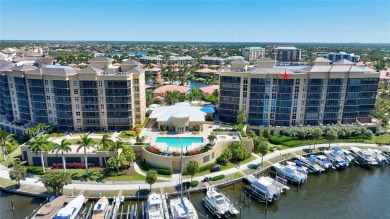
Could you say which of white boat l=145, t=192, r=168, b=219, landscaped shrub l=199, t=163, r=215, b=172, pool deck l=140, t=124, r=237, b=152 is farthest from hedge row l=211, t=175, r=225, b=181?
white boat l=145, t=192, r=168, b=219

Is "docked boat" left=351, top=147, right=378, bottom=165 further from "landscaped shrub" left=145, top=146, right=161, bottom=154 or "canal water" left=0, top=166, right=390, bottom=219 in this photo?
"landscaped shrub" left=145, top=146, right=161, bottom=154

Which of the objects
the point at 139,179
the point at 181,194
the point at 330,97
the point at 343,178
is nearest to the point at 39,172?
the point at 139,179

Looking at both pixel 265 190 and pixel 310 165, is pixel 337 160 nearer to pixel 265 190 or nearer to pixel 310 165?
pixel 310 165

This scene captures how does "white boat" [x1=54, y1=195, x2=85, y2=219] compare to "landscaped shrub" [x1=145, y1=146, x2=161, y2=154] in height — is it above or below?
below

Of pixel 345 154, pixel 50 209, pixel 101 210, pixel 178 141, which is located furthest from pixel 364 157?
pixel 50 209

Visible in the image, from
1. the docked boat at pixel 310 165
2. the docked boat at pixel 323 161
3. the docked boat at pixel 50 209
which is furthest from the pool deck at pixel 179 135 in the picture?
the docked boat at pixel 50 209

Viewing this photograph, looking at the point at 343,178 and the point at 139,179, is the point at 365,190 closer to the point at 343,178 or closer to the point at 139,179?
the point at 343,178
